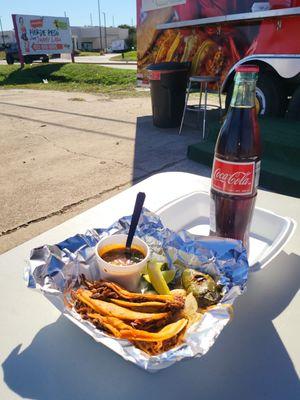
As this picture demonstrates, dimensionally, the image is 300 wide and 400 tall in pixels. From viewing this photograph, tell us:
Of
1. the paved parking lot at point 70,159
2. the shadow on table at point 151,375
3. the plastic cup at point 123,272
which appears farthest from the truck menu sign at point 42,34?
the shadow on table at point 151,375

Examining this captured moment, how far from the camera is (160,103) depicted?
5.98 m

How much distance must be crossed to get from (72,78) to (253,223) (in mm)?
14537

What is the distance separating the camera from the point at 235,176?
1032mm

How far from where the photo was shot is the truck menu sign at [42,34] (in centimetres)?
1597

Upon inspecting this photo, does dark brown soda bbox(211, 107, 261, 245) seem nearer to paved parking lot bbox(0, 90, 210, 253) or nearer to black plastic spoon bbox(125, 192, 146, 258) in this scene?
black plastic spoon bbox(125, 192, 146, 258)

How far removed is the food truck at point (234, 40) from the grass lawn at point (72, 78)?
4.56m

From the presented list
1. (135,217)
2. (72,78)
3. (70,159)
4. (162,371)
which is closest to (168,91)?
(70,159)

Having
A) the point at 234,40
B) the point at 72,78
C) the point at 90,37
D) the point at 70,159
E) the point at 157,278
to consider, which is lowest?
the point at 90,37

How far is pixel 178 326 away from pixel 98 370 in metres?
0.22

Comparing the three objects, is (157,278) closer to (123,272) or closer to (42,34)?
(123,272)

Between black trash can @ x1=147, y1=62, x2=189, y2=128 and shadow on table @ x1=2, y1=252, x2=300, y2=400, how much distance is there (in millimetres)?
5338

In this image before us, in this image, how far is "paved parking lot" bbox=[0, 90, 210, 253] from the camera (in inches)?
130

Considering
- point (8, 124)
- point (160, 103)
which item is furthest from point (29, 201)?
point (8, 124)

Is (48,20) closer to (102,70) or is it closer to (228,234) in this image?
(102,70)
